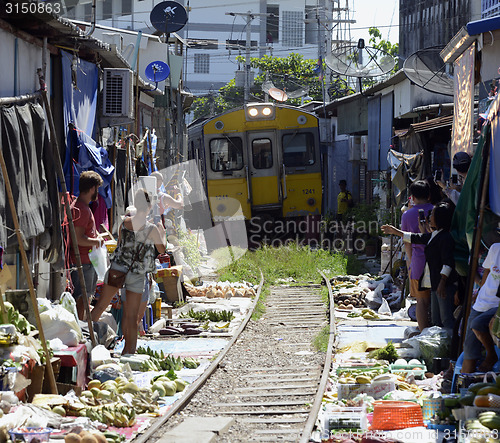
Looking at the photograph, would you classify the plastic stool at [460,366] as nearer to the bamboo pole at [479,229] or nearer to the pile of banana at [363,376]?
the bamboo pole at [479,229]

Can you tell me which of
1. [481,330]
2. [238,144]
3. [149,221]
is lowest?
[481,330]

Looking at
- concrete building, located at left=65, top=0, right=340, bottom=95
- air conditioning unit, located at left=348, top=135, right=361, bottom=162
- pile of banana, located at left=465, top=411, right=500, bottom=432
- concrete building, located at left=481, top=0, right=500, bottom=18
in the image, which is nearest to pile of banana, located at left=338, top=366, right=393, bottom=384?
pile of banana, located at left=465, top=411, right=500, bottom=432

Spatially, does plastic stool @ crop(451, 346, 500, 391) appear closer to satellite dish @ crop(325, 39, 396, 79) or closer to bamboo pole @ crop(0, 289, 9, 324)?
bamboo pole @ crop(0, 289, 9, 324)

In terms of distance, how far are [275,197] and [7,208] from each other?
12.6 m

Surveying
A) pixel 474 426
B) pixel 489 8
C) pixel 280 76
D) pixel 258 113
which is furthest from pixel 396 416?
pixel 280 76

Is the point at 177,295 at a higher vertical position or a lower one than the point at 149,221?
lower

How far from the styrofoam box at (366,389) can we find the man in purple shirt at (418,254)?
7.30ft

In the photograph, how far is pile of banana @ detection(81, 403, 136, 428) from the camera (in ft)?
19.4

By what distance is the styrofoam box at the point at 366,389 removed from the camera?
21.7ft

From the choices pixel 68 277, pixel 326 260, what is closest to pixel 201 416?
pixel 68 277

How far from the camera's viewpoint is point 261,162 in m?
19.2

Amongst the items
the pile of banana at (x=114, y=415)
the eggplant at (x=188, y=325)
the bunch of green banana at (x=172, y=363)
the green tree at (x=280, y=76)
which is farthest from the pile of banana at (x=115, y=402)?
the green tree at (x=280, y=76)

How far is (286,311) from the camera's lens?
12141 mm

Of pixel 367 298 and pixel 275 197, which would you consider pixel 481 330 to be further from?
pixel 275 197
